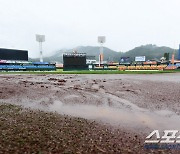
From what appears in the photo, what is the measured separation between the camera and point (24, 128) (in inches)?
219

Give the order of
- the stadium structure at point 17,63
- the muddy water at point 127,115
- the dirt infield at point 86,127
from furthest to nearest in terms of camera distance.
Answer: the stadium structure at point 17,63, the muddy water at point 127,115, the dirt infield at point 86,127

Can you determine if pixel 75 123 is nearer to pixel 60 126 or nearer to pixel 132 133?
pixel 60 126

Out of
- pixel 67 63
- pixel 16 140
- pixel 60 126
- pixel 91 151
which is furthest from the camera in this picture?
pixel 67 63

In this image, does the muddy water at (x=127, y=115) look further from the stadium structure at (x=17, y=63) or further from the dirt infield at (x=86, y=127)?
the stadium structure at (x=17, y=63)

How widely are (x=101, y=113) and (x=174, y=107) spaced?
3.53 meters

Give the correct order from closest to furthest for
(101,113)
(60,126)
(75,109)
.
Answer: (60,126) < (101,113) < (75,109)

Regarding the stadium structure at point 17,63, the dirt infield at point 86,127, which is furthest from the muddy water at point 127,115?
the stadium structure at point 17,63

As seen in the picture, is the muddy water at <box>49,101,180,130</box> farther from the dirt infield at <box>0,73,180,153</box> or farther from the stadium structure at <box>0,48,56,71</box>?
the stadium structure at <box>0,48,56,71</box>

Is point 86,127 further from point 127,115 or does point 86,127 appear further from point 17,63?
point 17,63

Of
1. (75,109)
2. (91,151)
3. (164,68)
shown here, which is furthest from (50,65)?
(91,151)

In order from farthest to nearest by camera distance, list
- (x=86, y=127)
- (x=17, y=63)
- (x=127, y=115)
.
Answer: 1. (x=17, y=63)
2. (x=127, y=115)
3. (x=86, y=127)

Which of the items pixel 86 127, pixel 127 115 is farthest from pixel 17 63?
pixel 86 127

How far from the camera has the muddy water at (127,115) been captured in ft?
21.5

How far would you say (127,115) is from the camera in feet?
25.4
